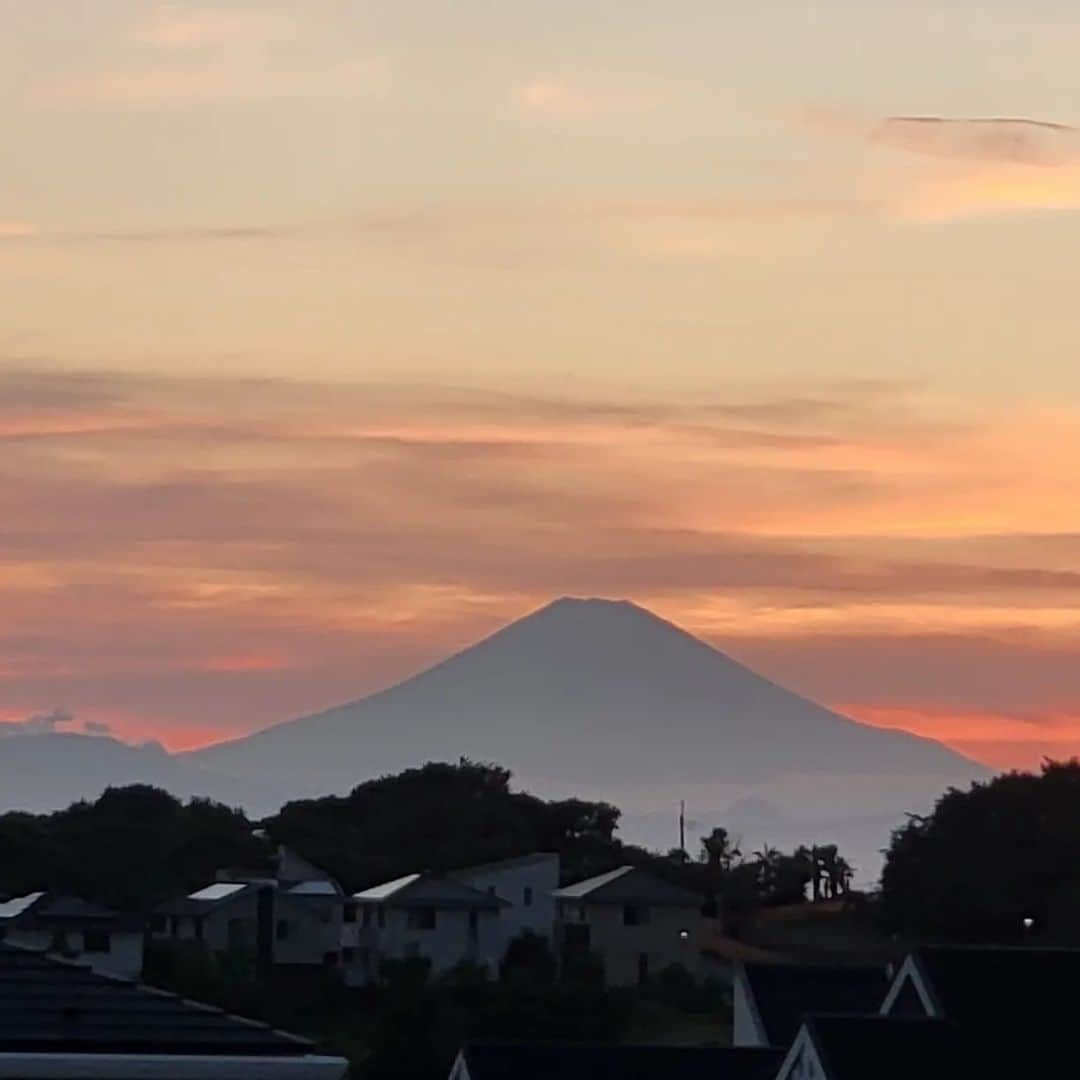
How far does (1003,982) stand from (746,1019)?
6581 mm

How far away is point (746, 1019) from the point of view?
123ft

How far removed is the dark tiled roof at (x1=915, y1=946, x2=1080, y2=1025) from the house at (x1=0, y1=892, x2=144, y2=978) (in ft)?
109

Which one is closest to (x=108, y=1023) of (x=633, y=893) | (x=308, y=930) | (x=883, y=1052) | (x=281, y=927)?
(x=883, y=1052)

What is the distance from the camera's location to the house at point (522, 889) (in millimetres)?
79375

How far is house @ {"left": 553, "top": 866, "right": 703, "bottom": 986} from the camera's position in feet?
258

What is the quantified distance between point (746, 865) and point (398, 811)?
1477cm

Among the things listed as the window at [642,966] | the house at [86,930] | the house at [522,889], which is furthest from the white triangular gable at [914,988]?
the house at [522,889]

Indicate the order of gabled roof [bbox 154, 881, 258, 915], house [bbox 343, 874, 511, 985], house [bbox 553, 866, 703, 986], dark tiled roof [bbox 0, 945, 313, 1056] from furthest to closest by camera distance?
house [bbox 553, 866, 703, 986] → house [bbox 343, 874, 511, 985] → gabled roof [bbox 154, 881, 258, 915] → dark tiled roof [bbox 0, 945, 313, 1056]

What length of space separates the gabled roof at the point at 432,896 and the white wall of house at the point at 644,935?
3.12 metres

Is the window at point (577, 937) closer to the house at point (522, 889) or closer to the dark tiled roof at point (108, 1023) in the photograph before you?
the house at point (522, 889)

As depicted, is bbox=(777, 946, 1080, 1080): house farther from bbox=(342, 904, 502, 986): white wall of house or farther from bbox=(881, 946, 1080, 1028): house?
bbox=(342, 904, 502, 986): white wall of house

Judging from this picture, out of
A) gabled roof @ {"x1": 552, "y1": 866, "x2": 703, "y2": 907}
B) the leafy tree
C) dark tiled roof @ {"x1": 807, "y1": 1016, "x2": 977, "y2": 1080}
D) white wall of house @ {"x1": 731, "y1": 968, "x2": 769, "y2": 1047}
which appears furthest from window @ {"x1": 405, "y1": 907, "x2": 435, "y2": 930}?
dark tiled roof @ {"x1": 807, "y1": 1016, "x2": 977, "y2": 1080}

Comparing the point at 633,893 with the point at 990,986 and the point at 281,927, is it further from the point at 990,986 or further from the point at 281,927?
the point at 990,986

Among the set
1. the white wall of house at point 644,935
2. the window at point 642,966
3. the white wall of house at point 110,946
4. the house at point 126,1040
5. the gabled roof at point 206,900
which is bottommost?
the house at point 126,1040
